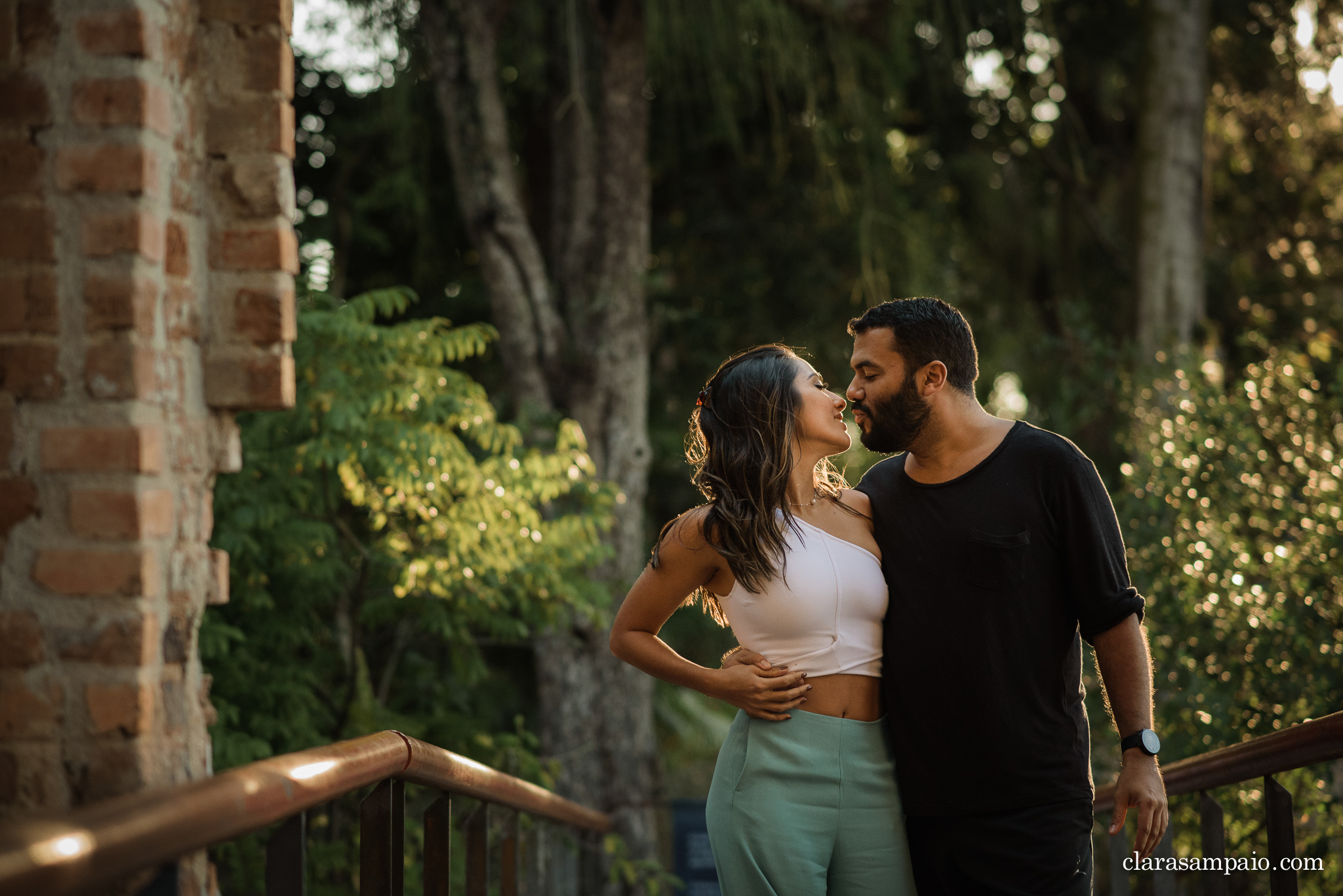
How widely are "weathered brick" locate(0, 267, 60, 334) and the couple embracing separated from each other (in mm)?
1267

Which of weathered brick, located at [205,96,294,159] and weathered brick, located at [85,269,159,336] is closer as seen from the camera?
weathered brick, located at [85,269,159,336]

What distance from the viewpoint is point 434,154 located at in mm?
8070

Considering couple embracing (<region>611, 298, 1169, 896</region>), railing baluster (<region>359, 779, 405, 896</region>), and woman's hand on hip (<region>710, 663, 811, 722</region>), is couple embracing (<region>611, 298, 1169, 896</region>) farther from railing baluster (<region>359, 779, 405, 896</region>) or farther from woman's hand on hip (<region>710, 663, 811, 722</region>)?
railing baluster (<region>359, 779, 405, 896</region>)

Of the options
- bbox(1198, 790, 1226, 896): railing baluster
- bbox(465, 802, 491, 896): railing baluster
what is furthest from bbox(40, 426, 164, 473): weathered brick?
bbox(1198, 790, 1226, 896): railing baluster

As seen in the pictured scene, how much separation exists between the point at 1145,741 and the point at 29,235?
2.27 meters

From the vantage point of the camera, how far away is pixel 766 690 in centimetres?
225

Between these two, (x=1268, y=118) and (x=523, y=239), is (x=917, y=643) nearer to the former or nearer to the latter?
(x=523, y=239)

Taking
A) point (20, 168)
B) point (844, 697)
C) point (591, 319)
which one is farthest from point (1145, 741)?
point (591, 319)

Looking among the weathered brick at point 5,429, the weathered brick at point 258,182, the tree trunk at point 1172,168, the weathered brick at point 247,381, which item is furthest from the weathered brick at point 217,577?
the tree trunk at point 1172,168

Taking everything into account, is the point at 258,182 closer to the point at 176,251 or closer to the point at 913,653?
the point at 176,251

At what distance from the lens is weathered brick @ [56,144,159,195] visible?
5.50 ft

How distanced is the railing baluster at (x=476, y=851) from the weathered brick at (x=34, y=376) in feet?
5.02

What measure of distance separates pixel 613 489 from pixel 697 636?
419cm

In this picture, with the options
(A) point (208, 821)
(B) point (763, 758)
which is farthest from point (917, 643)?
(A) point (208, 821)
